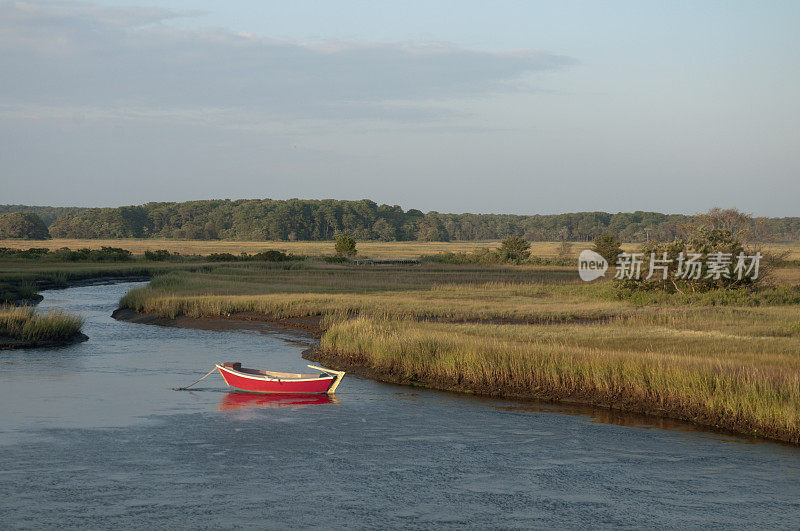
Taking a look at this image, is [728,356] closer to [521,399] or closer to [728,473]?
[521,399]

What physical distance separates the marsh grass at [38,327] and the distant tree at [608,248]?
72.7 meters

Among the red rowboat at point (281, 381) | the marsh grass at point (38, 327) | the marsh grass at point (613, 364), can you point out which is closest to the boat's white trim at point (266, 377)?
the red rowboat at point (281, 381)

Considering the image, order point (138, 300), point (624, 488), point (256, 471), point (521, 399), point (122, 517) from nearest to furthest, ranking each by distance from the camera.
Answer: point (122, 517) < point (624, 488) < point (256, 471) < point (521, 399) < point (138, 300)

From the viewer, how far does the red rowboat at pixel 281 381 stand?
75.9ft

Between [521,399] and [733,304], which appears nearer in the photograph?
[521,399]

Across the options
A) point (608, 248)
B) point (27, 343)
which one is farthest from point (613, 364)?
point (608, 248)

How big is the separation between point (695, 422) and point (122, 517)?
14.2 meters

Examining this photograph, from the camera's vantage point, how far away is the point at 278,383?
2339 cm

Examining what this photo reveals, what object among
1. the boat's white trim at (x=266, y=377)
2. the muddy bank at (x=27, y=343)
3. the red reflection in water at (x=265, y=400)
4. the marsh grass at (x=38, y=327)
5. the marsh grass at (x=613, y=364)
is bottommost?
the muddy bank at (x=27, y=343)

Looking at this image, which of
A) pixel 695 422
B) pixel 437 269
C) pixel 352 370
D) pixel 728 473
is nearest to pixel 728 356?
pixel 695 422

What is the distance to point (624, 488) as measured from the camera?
50.1 ft

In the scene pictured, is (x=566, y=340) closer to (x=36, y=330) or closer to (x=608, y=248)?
(x=36, y=330)

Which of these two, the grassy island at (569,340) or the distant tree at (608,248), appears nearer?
the grassy island at (569,340)

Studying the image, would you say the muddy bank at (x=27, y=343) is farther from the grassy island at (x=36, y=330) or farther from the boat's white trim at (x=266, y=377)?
the boat's white trim at (x=266, y=377)
